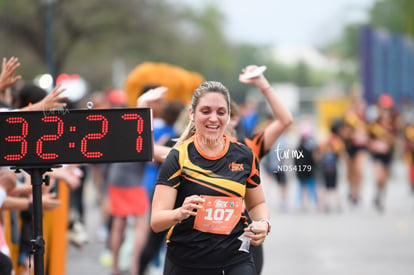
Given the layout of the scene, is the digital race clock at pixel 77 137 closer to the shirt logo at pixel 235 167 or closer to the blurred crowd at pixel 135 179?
the blurred crowd at pixel 135 179

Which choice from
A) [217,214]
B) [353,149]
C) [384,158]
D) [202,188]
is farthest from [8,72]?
[353,149]

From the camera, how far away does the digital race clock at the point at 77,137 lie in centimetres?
512

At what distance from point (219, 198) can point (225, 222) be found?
14cm

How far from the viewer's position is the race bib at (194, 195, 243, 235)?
498 centimetres

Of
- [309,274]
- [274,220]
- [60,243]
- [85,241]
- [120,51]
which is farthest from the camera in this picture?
[120,51]

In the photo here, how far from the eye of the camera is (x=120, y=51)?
129ft

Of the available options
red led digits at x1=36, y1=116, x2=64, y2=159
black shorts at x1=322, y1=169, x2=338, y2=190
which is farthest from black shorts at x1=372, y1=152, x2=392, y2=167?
red led digits at x1=36, y1=116, x2=64, y2=159

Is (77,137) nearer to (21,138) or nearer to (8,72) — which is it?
(21,138)

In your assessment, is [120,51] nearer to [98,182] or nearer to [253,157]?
[98,182]

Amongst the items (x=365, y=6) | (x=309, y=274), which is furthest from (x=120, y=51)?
(x=365, y=6)

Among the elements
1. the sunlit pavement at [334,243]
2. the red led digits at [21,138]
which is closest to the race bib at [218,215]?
the red led digits at [21,138]

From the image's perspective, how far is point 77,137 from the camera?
516 centimetres

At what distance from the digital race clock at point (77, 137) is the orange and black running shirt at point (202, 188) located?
0.24 meters

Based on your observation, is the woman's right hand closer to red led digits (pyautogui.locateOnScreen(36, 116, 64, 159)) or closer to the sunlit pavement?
red led digits (pyautogui.locateOnScreen(36, 116, 64, 159))
